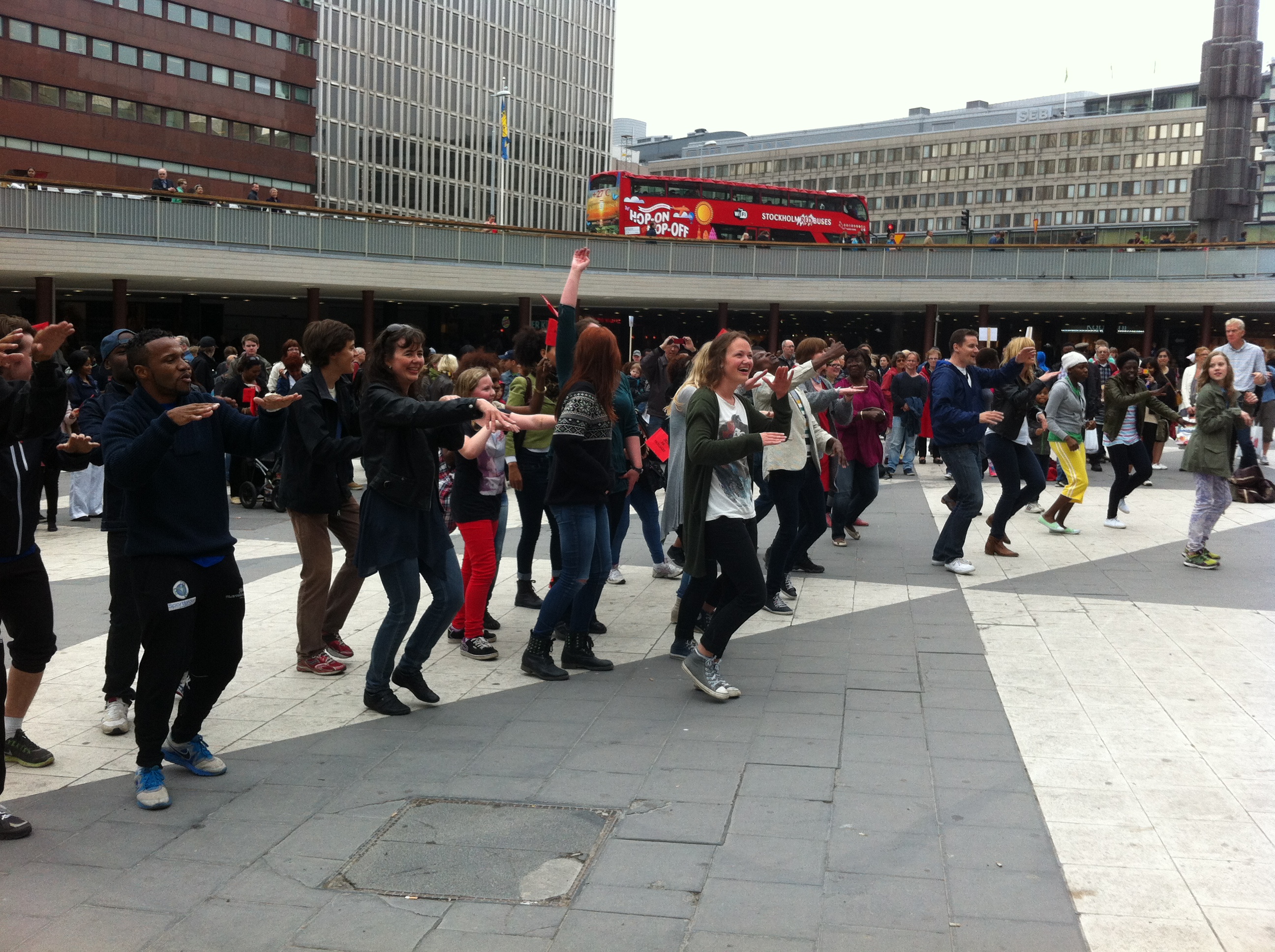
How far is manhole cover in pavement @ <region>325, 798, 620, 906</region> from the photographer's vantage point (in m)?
3.72

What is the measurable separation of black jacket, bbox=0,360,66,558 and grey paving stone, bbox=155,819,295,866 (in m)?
1.39

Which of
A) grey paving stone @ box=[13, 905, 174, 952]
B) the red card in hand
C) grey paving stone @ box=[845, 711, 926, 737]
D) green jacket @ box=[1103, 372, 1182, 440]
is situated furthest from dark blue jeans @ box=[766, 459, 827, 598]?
green jacket @ box=[1103, 372, 1182, 440]

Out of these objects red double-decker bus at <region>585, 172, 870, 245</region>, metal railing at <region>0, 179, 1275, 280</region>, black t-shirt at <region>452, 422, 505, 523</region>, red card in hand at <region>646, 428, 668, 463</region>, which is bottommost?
black t-shirt at <region>452, 422, 505, 523</region>

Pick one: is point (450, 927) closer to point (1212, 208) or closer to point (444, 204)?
point (1212, 208)

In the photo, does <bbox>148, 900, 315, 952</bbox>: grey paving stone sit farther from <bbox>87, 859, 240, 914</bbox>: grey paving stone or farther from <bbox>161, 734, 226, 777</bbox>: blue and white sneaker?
<bbox>161, 734, 226, 777</bbox>: blue and white sneaker

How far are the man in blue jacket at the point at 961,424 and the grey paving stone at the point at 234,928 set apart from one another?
6746mm

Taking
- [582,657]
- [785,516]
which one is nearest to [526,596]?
[582,657]

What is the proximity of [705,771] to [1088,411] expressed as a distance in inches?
503

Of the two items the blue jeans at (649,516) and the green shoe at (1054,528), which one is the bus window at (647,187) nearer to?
the green shoe at (1054,528)

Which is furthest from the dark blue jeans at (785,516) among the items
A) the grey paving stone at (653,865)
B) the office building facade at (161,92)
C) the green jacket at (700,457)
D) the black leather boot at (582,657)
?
the office building facade at (161,92)

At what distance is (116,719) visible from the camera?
17.3 feet

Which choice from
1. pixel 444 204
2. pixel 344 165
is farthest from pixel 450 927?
pixel 444 204

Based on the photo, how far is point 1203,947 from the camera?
3324mm

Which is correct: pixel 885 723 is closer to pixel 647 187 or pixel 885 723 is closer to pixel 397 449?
pixel 397 449
